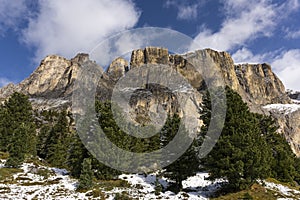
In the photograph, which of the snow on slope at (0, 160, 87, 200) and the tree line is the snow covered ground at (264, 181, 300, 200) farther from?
the snow on slope at (0, 160, 87, 200)

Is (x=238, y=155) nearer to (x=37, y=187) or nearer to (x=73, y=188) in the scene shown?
(x=73, y=188)

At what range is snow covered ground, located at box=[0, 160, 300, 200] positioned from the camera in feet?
88.3

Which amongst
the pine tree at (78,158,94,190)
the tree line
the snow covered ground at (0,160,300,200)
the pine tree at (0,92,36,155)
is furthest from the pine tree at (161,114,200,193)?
the pine tree at (0,92,36,155)

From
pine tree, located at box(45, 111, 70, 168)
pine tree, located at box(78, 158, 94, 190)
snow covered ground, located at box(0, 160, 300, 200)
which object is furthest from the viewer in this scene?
pine tree, located at box(45, 111, 70, 168)

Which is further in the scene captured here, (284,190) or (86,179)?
(284,190)

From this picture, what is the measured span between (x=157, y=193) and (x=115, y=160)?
27.7ft

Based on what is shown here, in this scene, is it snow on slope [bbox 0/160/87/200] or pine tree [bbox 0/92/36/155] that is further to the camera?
pine tree [bbox 0/92/36/155]

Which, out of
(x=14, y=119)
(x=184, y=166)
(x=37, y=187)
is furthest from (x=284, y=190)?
(x=14, y=119)

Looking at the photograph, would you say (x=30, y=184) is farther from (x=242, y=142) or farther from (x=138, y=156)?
(x=242, y=142)

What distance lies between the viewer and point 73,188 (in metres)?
29.8

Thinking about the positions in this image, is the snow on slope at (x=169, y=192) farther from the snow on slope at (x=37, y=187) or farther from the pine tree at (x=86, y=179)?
the snow on slope at (x=37, y=187)

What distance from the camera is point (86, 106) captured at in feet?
129

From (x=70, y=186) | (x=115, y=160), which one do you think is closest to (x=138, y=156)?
(x=115, y=160)

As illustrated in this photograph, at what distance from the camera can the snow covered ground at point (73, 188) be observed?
88.3 ft
